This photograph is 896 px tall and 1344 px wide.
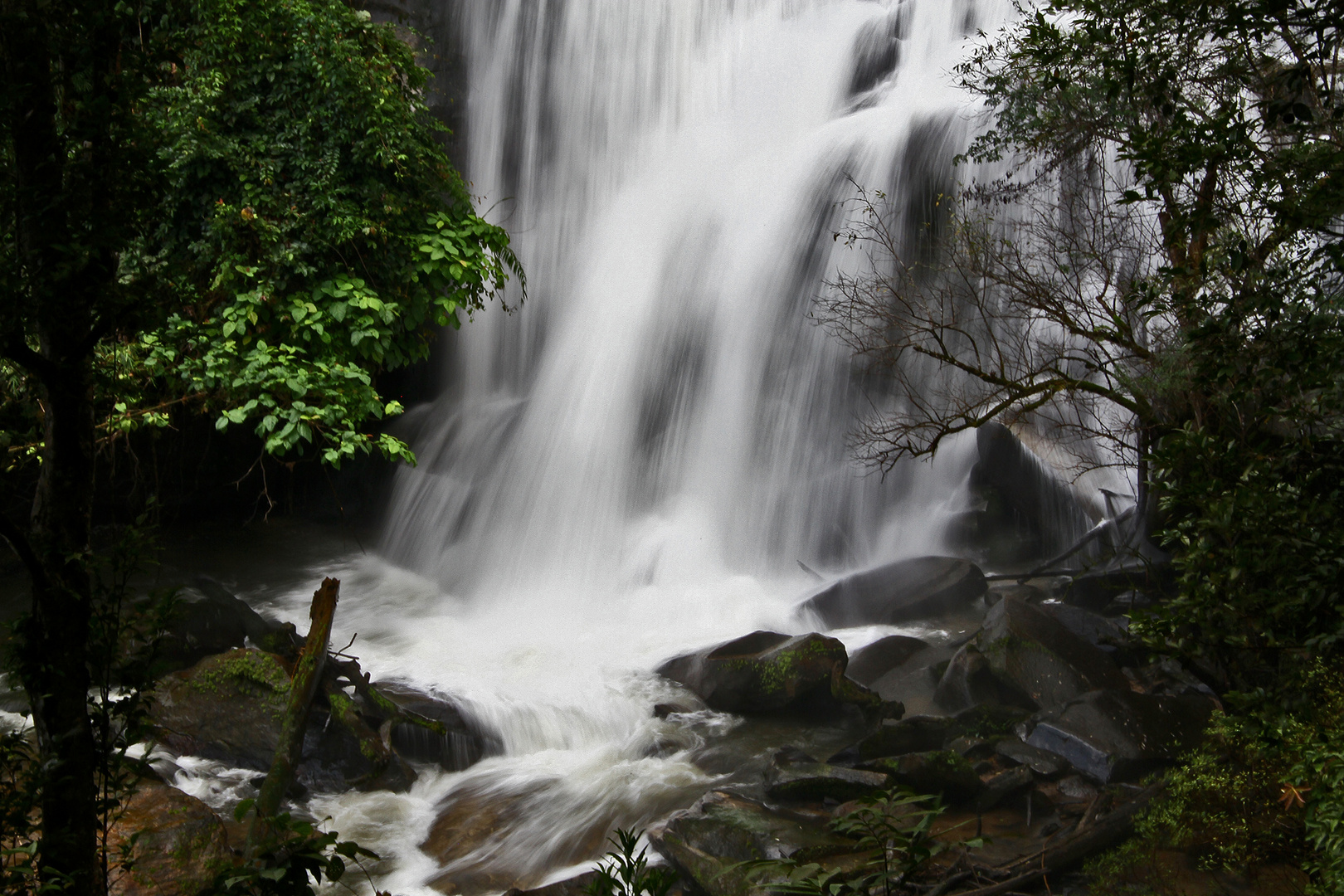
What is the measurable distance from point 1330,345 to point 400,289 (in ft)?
21.3

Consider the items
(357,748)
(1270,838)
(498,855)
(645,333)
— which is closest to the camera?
(1270,838)

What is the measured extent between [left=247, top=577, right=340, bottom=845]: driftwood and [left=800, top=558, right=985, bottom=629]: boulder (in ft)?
18.3

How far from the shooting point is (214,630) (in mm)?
7629

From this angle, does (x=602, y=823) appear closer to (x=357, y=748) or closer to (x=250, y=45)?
(x=357, y=748)

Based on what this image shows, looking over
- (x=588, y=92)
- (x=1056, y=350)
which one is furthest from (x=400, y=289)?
(x=588, y=92)

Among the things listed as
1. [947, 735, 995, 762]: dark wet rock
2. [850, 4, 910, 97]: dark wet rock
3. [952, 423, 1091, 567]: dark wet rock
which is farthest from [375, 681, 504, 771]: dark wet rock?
[850, 4, 910, 97]: dark wet rock

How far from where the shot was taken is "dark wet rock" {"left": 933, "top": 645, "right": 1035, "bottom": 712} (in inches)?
301

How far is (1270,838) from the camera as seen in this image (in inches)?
186

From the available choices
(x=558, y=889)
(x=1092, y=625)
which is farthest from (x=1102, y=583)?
(x=558, y=889)

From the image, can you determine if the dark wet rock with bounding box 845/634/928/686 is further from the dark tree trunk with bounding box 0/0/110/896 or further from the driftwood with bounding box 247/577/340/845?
the dark tree trunk with bounding box 0/0/110/896

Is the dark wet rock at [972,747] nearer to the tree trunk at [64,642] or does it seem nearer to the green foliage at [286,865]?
the green foliage at [286,865]

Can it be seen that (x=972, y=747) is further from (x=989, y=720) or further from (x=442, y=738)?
(x=442, y=738)

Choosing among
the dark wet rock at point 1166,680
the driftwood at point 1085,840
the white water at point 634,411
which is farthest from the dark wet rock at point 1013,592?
the driftwood at point 1085,840

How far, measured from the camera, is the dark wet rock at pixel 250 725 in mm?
6805
